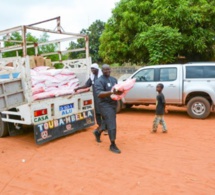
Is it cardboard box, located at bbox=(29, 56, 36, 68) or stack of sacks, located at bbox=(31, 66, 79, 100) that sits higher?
cardboard box, located at bbox=(29, 56, 36, 68)

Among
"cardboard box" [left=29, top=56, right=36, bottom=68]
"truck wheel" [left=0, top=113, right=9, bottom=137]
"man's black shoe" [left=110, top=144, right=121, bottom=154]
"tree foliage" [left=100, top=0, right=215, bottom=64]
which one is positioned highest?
"tree foliage" [left=100, top=0, right=215, bottom=64]

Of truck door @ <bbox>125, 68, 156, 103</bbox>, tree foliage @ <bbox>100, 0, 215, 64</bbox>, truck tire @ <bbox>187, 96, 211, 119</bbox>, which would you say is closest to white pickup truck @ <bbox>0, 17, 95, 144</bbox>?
truck door @ <bbox>125, 68, 156, 103</bbox>

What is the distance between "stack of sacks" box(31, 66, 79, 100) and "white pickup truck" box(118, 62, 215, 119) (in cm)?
303

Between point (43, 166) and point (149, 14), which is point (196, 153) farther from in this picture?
point (149, 14)

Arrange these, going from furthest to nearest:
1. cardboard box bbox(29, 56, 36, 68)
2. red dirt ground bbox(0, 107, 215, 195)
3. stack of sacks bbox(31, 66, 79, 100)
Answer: cardboard box bbox(29, 56, 36, 68) → stack of sacks bbox(31, 66, 79, 100) → red dirt ground bbox(0, 107, 215, 195)

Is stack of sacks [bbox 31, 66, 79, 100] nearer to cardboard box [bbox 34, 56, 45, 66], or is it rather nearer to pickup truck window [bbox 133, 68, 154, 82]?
cardboard box [bbox 34, 56, 45, 66]

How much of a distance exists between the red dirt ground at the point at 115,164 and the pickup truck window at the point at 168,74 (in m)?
2.16

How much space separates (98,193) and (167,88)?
5.76m

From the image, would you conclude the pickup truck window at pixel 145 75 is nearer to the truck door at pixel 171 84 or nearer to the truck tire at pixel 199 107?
the truck door at pixel 171 84

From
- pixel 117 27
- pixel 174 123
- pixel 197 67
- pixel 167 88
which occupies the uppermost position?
pixel 117 27

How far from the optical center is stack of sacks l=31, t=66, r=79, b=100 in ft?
19.7

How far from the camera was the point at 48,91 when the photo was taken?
6.23 metres

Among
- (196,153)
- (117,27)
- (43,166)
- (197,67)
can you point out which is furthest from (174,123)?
(117,27)

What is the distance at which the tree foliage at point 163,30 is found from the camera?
475 inches
